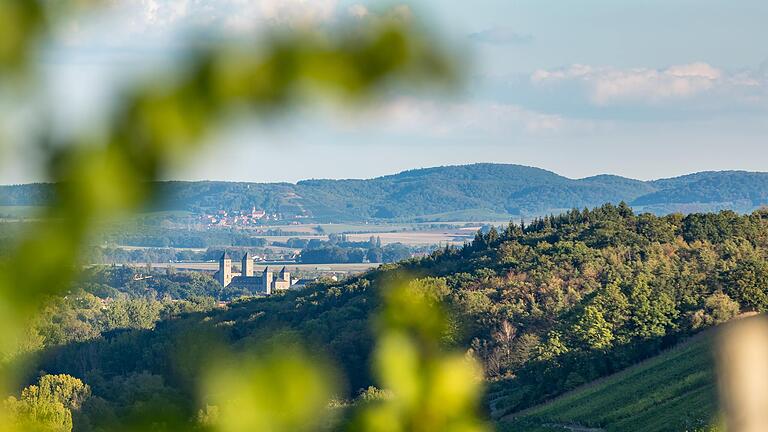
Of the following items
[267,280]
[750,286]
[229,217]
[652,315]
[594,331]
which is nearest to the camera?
[229,217]

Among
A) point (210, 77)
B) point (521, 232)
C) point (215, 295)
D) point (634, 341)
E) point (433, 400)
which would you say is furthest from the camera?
point (215, 295)

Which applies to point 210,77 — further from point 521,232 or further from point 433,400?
point 521,232

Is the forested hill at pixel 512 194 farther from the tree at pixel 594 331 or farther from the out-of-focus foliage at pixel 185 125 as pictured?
the out-of-focus foliage at pixel 185 125

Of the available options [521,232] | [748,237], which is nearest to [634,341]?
[748,237]

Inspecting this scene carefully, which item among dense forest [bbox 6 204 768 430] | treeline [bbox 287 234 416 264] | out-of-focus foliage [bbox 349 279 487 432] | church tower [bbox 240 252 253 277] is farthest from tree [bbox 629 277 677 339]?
treeline [bbox 287 234 416 264]

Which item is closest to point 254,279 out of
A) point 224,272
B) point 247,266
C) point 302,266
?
point 224,272

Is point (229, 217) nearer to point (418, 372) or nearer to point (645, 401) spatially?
point (418, 372)

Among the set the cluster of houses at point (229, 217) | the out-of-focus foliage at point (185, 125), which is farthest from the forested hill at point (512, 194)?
the out-of-focus foliage at point (185, 125)
